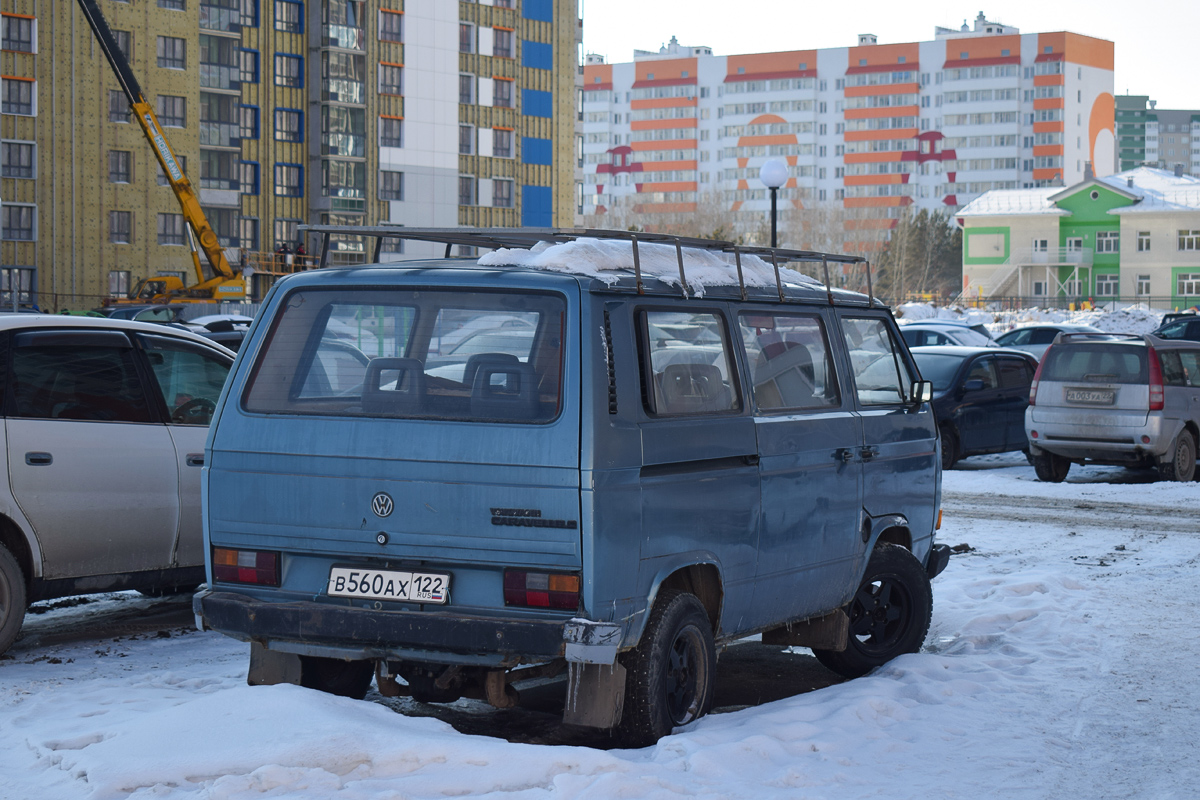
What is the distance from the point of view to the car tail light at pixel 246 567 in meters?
5.32

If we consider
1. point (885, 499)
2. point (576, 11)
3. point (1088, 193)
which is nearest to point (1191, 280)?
point (1088, 193)

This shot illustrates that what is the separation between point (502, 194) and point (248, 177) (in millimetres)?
14161

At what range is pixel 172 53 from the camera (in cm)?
6344

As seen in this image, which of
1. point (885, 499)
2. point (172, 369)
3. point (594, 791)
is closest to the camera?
point (594, 791)

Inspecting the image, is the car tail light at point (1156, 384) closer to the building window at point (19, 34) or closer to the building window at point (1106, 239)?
the building window at point (19, 34)

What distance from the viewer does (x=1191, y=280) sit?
325 feet

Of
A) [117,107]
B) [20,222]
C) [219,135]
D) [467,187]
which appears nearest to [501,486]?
[20,222]

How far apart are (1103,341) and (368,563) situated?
43.3 feet

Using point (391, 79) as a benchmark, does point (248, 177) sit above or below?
below

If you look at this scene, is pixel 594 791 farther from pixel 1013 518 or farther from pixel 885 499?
pixel 1013 518

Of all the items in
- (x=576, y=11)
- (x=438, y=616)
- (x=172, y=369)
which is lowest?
(x=438, y=616)

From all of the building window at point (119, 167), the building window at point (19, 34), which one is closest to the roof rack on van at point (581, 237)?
the building window at point (19, 34)

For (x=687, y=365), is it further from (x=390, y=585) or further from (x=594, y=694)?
(x=390, y=585)

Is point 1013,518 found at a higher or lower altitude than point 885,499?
lower
